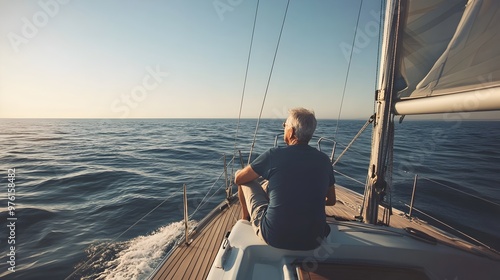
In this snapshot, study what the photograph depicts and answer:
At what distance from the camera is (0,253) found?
167 inches

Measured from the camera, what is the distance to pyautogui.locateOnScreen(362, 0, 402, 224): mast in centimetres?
228

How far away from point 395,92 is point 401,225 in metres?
2.03

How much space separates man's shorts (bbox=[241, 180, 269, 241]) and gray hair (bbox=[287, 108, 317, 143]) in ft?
2.21

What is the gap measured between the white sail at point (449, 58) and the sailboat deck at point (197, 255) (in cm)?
245

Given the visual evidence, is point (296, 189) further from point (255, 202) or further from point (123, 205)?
point (123, 205)

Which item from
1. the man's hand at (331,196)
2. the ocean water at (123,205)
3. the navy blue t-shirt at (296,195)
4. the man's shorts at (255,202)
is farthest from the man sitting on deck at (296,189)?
the ocean water at (123,205)

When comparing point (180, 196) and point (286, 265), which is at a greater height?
point (286, 265)

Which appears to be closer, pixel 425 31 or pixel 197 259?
pixel 425 31

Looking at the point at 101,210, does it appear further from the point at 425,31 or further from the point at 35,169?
the point at 425,31

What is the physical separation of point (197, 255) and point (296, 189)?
1648 millimetres

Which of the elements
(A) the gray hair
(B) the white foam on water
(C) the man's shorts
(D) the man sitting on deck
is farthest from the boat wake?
(A) the gray hair

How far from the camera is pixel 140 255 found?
415 cm

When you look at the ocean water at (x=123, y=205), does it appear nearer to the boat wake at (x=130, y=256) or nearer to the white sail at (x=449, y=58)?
the boat wake at (x=130, y=256)

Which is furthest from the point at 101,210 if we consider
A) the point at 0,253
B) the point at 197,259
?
the point at 197,259
